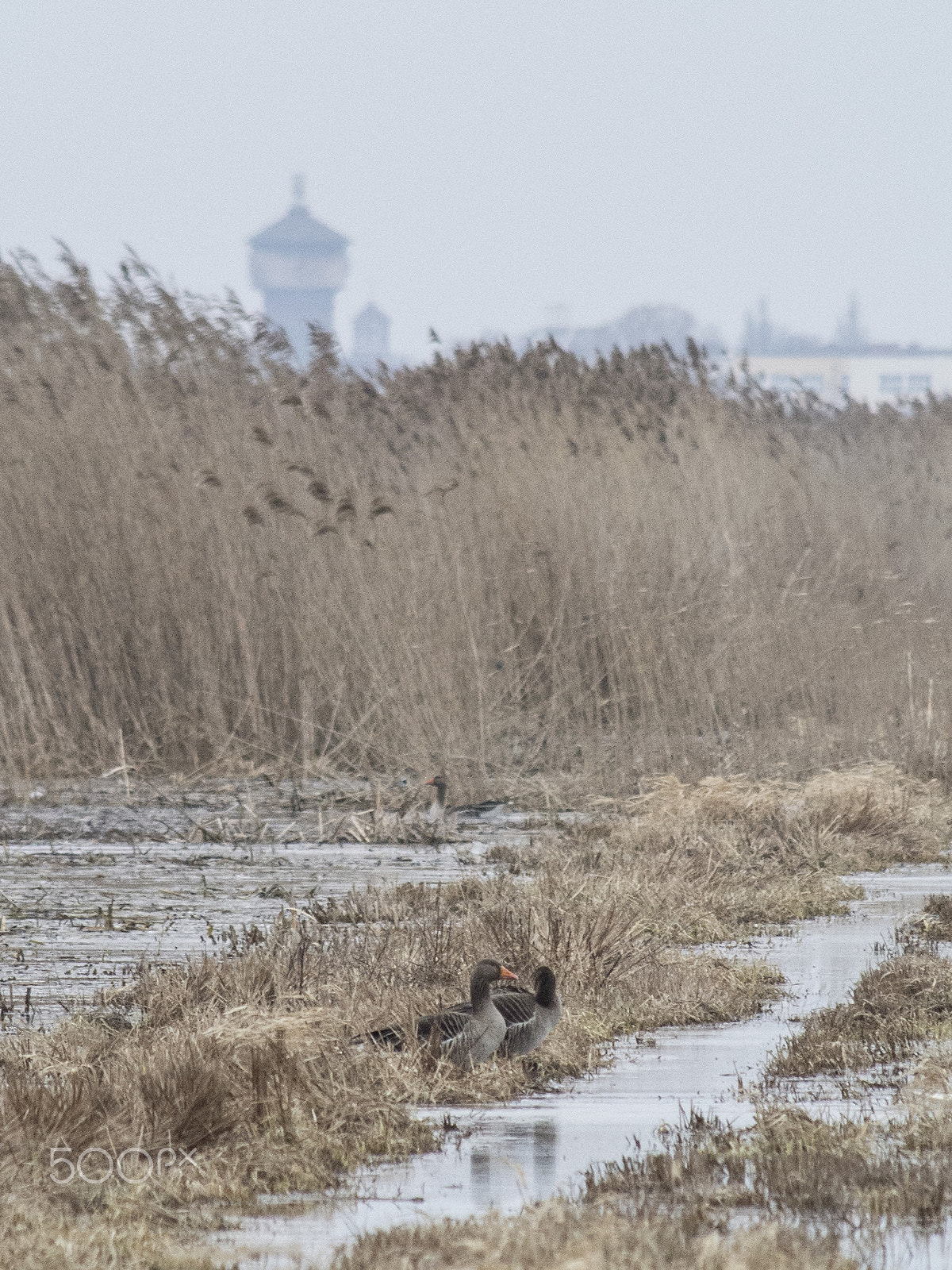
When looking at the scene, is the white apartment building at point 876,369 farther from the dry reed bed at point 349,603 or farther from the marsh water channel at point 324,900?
the marsh water channel at point 324,900

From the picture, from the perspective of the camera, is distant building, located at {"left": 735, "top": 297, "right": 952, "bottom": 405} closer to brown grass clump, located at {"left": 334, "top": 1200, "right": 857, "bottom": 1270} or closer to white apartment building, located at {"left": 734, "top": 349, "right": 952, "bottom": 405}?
white apartment building, located at {"left": 734, "top": 349, "right": 952, "bottom": 405}

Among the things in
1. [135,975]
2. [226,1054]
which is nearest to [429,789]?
[135,975]

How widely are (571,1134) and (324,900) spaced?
5.14 m

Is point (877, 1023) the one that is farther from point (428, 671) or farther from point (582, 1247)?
point (428, 671)

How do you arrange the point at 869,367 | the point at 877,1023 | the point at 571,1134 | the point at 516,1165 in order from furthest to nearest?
the point at 869,367, the point at 877,1023, the point at 571,1134, the point at 516,1165

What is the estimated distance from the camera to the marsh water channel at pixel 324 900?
5617 millimetres

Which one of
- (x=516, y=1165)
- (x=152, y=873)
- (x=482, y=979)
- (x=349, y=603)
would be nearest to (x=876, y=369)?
(x=349, y=603)

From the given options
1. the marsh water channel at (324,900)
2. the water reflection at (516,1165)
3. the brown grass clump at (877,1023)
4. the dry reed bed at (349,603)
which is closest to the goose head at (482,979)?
the marsh water channel at (324,900)

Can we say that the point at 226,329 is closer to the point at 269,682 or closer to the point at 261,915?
the point at 269,682

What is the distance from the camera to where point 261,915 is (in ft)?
36.1

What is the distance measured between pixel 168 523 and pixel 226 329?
6.54 ft

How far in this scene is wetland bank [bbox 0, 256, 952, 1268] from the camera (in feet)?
34.6

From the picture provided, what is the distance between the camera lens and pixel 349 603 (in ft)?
53.7

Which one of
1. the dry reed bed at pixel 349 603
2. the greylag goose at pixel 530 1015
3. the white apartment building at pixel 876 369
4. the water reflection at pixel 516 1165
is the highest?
the white apartment building at pixel 876 369
